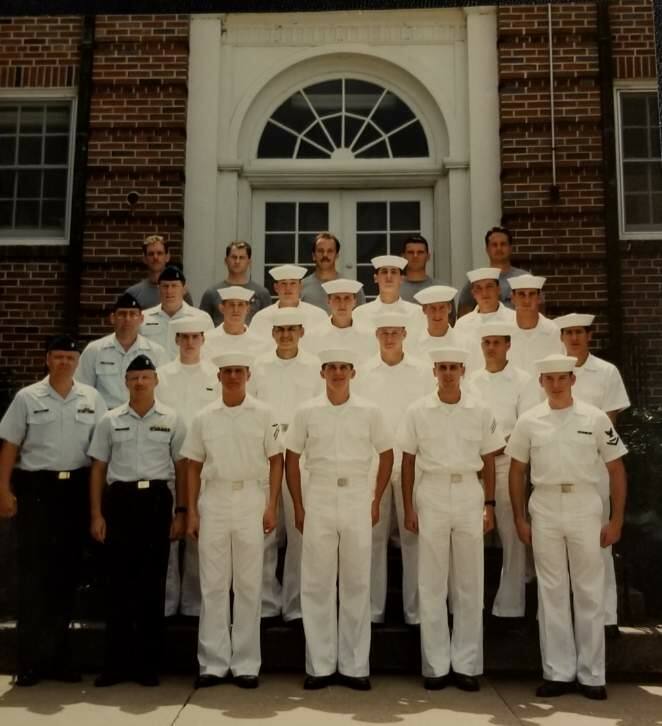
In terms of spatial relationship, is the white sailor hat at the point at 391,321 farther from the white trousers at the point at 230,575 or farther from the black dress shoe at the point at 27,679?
the black dress shoe at the point at 27,679

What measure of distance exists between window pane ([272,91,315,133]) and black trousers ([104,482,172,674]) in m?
5.35

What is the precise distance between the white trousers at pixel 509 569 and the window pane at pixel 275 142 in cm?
511

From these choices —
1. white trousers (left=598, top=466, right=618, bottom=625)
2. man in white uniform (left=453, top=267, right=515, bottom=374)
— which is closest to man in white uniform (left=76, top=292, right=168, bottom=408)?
man in white uniform (left=453, top=267, right=515, bottom=374)

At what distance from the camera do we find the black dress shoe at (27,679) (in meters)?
4.88

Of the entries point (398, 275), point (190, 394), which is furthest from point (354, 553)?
point (398, 275)

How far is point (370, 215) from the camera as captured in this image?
9180 mm

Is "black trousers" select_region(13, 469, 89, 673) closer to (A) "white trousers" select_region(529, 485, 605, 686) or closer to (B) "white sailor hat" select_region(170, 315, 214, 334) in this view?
(B) "white sailor hat" select_region(170, 315, 214, 334)

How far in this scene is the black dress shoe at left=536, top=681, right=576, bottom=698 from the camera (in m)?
4.76

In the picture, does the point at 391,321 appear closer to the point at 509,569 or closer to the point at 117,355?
the point at 509,569

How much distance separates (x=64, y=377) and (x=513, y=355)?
3083 mm

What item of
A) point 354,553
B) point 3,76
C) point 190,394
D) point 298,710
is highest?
point 3,76

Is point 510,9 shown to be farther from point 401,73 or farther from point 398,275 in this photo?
point 398,275

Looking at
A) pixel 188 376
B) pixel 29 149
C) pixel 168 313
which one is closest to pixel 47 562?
pixel 188 376

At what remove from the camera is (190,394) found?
588 centimetres
